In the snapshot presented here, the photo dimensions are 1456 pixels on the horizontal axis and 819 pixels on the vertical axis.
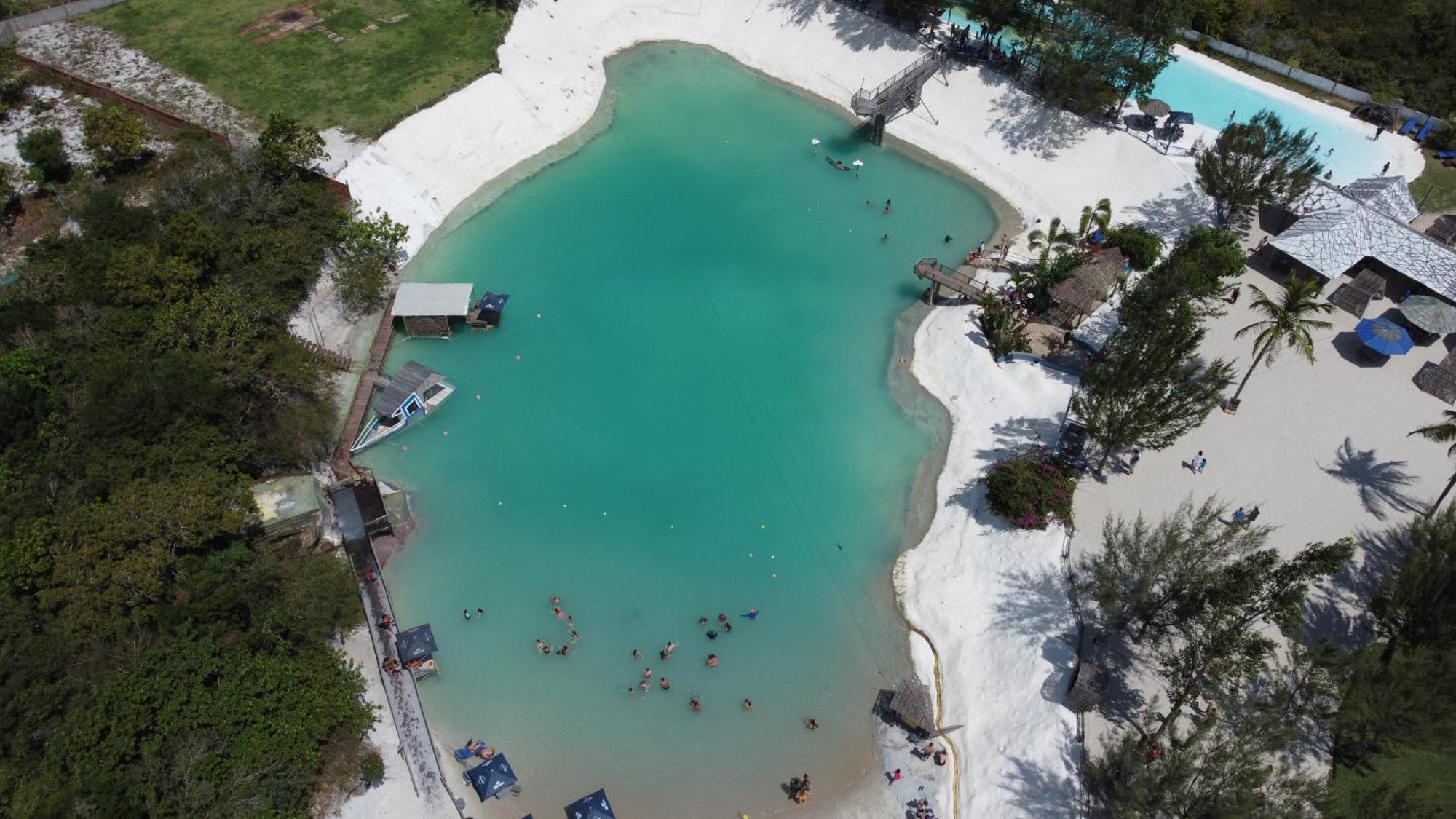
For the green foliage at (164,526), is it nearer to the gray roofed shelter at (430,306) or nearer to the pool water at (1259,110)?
the gray roofed shelter at (430,306)

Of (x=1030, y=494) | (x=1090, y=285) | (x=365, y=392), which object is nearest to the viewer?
(x=1030, y=494)

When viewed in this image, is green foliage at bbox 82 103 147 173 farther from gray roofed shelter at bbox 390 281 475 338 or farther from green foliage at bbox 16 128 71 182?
gray roofed shelter at bbox 390 281 475 338

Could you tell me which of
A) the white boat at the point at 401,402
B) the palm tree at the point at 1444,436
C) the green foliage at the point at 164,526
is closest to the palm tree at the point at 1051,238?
the palm tree at the point at 1444,436

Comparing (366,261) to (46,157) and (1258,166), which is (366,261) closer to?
(46,157)

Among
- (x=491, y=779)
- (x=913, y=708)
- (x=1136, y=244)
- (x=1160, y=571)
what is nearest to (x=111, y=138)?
(x=491, y=779)

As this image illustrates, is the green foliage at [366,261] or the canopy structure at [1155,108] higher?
the canopy structure at [1155,108]

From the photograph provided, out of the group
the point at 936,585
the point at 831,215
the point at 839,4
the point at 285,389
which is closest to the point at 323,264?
the point at 285,389
